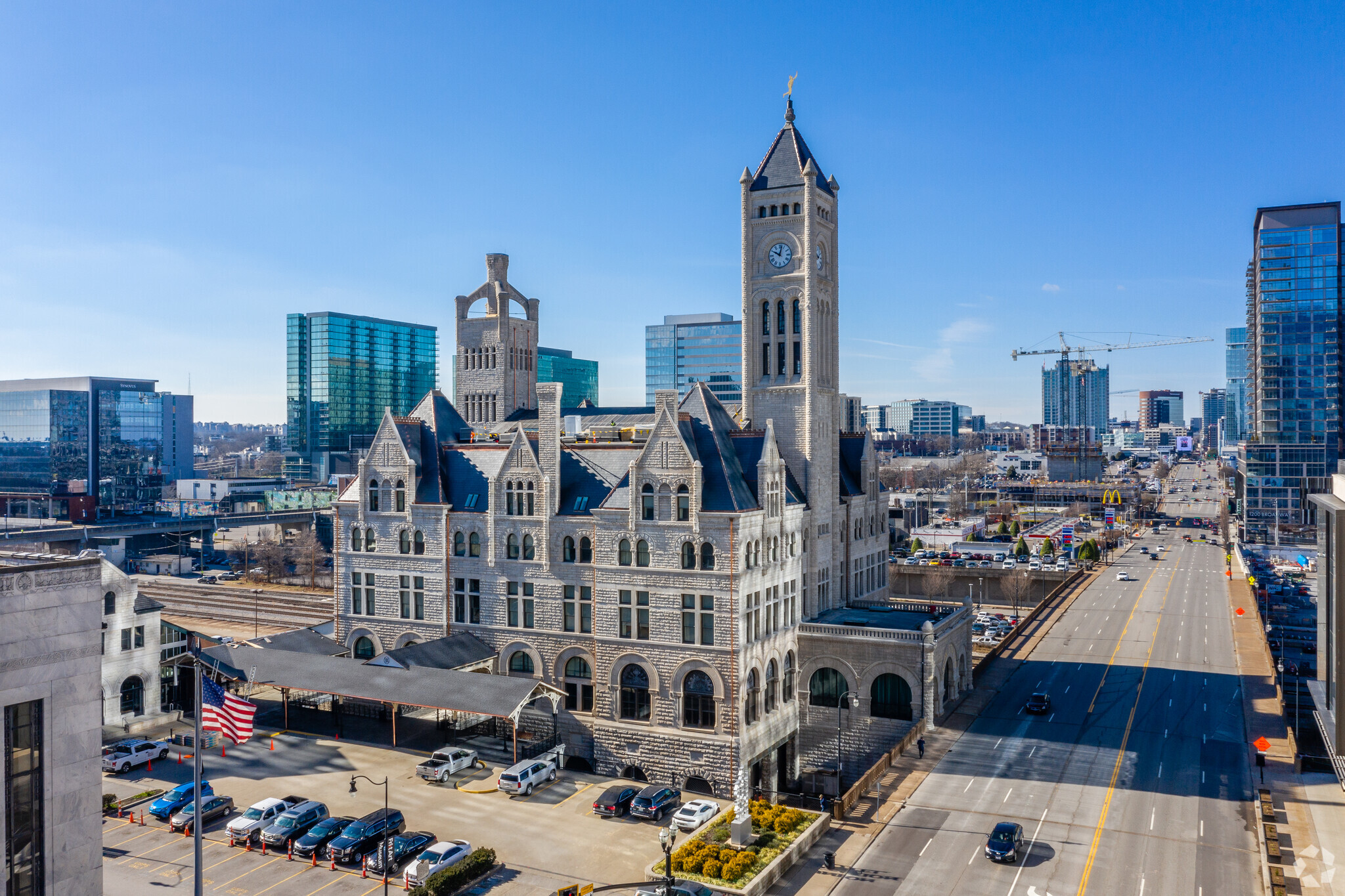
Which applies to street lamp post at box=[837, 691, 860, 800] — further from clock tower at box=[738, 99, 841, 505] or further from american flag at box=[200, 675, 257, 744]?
american flag at box=[200, 675, 257, 744]

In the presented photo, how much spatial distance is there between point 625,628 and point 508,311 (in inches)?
1564

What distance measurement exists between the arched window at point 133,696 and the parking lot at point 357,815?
29.8 feet

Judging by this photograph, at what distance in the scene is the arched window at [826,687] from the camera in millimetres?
67000

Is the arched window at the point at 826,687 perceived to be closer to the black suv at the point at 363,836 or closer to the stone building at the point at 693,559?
the stone building at the point at 693,559

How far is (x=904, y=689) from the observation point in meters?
65.3

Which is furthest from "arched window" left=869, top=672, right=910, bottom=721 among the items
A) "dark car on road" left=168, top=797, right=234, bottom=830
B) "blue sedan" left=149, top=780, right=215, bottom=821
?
"blue sedan" left=149, top=780, right=215, bottom=821

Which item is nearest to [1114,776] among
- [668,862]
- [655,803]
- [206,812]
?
[655,803]

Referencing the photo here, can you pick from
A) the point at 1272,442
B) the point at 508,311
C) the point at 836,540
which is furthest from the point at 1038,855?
the point at 1272,442

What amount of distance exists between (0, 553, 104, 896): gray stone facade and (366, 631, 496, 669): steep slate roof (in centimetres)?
3312

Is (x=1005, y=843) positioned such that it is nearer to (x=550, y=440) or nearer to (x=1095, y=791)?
(x=1095, y=791)

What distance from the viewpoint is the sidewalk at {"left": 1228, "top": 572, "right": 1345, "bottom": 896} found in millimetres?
42719

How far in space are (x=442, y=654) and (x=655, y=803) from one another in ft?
68.2

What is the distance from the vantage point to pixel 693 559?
2349 inches

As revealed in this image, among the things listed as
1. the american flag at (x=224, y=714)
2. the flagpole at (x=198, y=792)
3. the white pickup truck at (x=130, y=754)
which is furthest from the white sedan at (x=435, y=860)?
the white pickup truck at (x=130, y=754)
